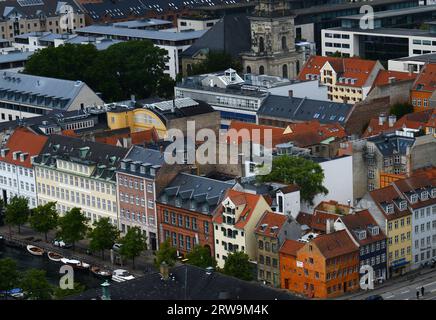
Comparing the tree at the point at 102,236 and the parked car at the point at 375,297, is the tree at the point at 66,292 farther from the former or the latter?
the parked car at the point at 375,297

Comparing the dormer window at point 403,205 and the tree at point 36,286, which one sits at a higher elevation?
the dormer window at point 403,205

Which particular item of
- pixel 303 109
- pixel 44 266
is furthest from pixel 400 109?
pixel 44 266

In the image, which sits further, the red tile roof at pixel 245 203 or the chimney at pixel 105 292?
the red tile roof at pixel 245 203

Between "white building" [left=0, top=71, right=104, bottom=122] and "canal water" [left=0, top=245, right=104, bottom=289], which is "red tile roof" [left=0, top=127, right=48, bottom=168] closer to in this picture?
"canal water" [left=0, top=245, right=104, bottom=289]

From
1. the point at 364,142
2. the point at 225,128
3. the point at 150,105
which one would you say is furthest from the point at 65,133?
→ the point at 364,142

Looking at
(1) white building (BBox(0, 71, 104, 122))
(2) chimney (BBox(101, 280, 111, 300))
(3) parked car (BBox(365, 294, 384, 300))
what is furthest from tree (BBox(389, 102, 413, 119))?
(2) chimney (BBox(101, 280, 111, 300))

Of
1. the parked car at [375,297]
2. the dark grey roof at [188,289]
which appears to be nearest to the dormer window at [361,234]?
the parked car at [375,297]
